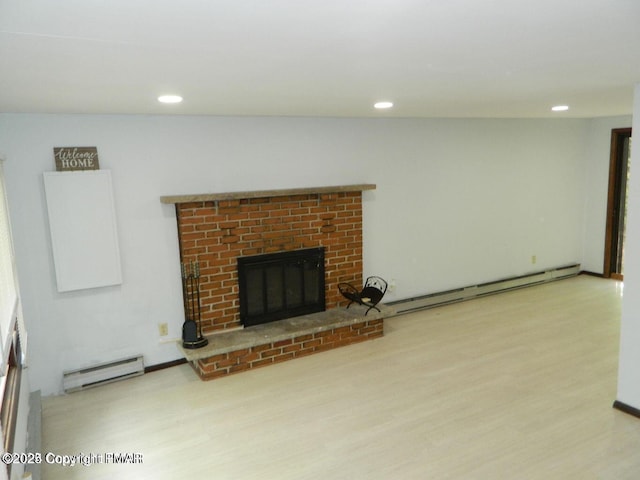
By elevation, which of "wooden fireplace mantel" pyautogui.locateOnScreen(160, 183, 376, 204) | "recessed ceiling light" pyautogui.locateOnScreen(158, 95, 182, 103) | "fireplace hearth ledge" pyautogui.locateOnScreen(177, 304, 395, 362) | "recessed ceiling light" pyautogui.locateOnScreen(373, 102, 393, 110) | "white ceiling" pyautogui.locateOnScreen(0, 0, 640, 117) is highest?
"recessed ceiling light" pyautogui.locateOnScreen(373, 102, 393, 110)

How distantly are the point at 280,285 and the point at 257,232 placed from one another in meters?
0.57

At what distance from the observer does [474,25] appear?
146cm

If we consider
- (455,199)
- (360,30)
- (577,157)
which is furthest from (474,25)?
(577,157)

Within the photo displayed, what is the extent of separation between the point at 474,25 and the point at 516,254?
5112 mm

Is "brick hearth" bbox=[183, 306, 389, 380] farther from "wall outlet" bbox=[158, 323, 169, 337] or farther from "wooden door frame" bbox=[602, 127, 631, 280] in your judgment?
"wooden door frame" bbox=[602, 127, 631, 280]

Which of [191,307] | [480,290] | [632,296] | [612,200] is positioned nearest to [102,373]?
[191,307]

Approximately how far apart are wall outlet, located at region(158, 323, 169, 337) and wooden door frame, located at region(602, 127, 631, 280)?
5.83 m

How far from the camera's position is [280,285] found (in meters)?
4.42

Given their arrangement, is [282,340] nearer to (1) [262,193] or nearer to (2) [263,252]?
(2) [263,252]

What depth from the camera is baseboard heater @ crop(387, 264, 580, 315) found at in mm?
5273

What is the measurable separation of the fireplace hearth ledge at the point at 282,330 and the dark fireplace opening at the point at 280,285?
0.10 m

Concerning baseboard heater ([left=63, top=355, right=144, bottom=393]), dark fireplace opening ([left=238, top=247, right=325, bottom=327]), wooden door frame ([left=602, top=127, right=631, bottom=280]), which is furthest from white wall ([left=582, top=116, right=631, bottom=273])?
baseboard heater ([left=63, top=355, right=144, bottom=393])

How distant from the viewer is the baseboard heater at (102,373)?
3.67 metres

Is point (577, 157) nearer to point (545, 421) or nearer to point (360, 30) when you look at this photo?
point (545, 421)
